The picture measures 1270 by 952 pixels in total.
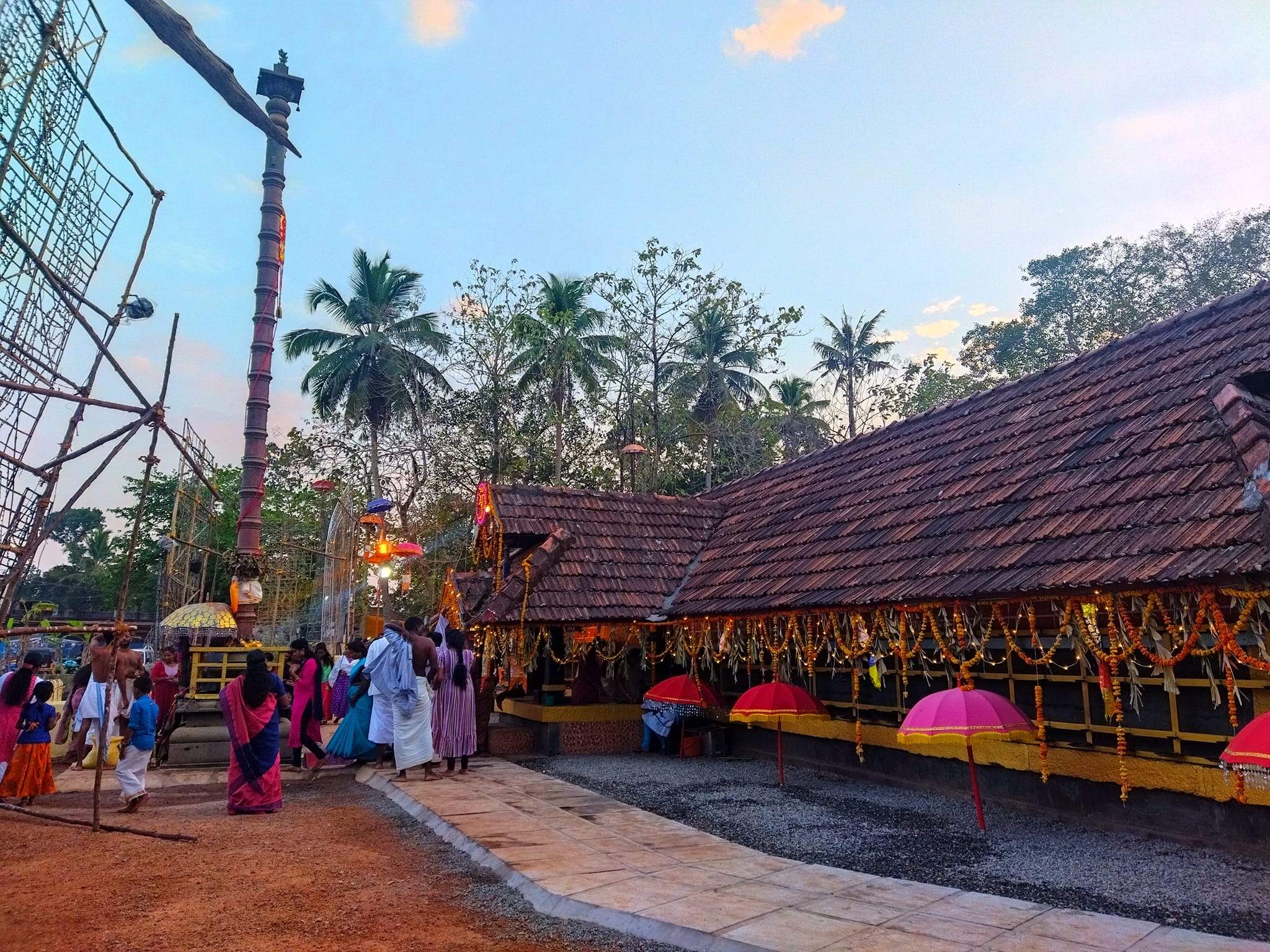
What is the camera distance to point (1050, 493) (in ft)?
27.0

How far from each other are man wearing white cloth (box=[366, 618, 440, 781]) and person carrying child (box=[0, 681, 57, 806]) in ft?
11.3

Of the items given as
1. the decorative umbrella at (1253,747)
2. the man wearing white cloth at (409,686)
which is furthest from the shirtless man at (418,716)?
the decorative umbrella at (1253,747)

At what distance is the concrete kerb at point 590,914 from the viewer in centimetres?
431

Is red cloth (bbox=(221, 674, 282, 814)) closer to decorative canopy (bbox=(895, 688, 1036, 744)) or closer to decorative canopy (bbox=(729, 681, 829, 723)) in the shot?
decorative canopy (bbox=(729, 681, 829, 723))

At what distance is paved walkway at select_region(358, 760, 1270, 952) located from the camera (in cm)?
432

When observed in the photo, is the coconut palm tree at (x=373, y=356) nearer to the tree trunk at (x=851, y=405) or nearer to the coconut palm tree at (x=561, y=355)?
the coconut palm tree at (x=561, y=355)

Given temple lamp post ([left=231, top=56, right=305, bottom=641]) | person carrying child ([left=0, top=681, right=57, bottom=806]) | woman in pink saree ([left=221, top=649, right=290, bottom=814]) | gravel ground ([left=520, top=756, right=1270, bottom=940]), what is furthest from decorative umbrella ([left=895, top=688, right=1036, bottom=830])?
temple lamp post ([left=231, top=56, right=305, bottom=641])

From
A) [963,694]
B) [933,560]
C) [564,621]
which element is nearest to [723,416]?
[564,621]

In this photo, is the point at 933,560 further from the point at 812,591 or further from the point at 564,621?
the point at 564,621

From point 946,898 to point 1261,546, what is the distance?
3264mm

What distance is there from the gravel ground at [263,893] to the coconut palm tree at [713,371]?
22.9 meters

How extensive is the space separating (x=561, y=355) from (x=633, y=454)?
4.27 meters

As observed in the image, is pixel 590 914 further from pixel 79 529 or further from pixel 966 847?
pixel 79 529

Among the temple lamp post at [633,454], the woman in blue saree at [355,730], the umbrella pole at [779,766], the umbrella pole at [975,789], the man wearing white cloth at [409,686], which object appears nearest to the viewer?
the umbrella pole at [975,789]
